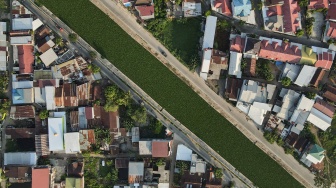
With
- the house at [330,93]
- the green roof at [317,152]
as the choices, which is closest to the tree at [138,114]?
the green roof at [317,152]

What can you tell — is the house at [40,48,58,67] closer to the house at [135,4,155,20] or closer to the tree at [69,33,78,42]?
the tree at [69,33,78,42]

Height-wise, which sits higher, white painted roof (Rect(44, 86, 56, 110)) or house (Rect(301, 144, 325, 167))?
white painted roof (Rect(44, 86, 56, 110))

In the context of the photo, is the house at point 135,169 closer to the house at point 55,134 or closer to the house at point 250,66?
the house at point 55,134

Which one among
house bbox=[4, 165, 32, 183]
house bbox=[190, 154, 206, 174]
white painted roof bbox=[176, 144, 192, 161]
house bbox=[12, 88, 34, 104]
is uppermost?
house bbox=[12, 88, 34, 104]

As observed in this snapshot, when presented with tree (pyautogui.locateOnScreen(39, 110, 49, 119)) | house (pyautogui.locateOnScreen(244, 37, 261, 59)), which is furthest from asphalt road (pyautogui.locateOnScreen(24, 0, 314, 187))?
tree (pyautogui.locateOnScreen(39, 110, 49, 119))

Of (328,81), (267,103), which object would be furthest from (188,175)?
(328,81)
